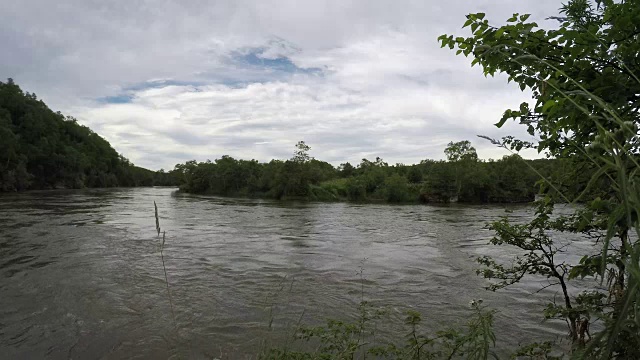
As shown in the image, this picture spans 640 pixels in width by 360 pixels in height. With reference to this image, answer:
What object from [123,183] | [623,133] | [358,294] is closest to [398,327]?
[358,294]

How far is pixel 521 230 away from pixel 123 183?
138m

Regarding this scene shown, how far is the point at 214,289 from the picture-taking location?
931 centimetres

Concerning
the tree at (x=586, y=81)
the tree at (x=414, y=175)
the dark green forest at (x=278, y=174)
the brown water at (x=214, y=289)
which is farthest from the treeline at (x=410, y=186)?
the tree at (x=586, y=81)

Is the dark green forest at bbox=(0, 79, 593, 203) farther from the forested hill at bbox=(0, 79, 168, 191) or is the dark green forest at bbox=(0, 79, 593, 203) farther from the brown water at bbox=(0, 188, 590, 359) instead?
the brown water at bbox=(0, 188, 590, 359)

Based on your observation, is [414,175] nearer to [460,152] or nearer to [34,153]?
[460,152]

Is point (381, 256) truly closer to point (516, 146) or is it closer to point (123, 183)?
point (516, 146)

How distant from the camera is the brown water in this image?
6.51 meters

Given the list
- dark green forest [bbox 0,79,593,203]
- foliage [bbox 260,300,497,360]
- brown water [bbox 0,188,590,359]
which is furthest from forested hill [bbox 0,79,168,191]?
foliage [bbox 260,300,497,360]

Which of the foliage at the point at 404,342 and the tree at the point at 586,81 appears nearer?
the tree at the point at 586,81

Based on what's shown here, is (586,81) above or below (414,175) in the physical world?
below

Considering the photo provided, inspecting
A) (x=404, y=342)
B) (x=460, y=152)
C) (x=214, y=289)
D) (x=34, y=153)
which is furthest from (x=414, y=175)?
(x=34, y=153)

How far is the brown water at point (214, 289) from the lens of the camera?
651 centimetres

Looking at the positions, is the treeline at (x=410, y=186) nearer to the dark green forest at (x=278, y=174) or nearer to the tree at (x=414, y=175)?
the dark green forest at (x=278, y=174)

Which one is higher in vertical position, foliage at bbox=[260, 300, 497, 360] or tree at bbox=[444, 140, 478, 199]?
tree at bbox=[444, 140, 478, 199]
